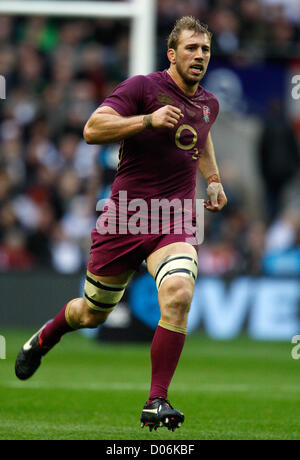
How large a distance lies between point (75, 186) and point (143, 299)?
124 inches

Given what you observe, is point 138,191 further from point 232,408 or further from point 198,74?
point 232,408

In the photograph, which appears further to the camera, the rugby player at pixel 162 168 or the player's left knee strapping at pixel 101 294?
the player's left knee strapping at pixel 101 294

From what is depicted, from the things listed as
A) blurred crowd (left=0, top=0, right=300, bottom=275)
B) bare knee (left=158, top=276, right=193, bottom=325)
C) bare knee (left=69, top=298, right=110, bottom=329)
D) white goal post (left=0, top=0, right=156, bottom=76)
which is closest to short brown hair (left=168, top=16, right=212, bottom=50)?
bare knee (left=158, top=276, right=193, bottom=325)

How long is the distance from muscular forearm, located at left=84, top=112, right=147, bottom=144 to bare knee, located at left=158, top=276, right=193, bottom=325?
92 centimetres

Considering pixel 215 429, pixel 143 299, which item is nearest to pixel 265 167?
pixel 143 299

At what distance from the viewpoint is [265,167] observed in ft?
51.5

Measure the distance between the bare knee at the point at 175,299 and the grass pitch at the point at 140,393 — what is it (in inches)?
27.5

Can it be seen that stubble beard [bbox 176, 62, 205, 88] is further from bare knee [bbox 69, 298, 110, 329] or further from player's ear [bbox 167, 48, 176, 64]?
bare knee [bbox 69, 298, 110, 329]

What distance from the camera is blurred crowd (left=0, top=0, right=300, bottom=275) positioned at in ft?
46.7

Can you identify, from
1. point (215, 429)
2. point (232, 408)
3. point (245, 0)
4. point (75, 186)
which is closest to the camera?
point (215, 429)

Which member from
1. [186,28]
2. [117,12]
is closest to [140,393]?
[186,28]

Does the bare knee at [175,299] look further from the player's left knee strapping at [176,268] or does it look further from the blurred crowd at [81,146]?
the blurred crowd at [81,146]

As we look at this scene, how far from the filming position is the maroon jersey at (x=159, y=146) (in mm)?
6465

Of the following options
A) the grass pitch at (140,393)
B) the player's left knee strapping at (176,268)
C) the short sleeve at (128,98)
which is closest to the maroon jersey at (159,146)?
the short sleeve at (128,98)
